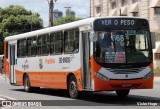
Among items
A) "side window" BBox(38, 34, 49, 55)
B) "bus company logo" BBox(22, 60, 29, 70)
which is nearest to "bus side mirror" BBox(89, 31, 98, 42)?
"side window" BBox(38, 34, 49, 55)

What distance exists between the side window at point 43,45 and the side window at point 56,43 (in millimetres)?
526

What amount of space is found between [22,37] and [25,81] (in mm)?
2251

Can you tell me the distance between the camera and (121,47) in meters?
16.8

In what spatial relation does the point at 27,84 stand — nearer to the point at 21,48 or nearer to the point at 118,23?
the point at 21,48

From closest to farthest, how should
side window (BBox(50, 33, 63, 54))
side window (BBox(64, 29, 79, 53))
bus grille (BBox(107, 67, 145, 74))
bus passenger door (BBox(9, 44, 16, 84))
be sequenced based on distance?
bus grille (BBox(107, 67, 145, 74)), side window (BBox(64, 29, 79, 53)), side window (BBox(50, 33, 63, 54)), bus passenger door (BBox(9, 44, 16, 84))

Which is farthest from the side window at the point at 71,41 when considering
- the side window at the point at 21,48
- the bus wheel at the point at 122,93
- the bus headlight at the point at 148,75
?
the side window at the point at 21,48

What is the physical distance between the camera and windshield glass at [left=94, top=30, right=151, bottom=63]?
16719 millimetres

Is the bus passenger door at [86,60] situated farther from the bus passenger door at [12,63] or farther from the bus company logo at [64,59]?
the bus passenger door at [12,63]

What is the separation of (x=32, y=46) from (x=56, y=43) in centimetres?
330

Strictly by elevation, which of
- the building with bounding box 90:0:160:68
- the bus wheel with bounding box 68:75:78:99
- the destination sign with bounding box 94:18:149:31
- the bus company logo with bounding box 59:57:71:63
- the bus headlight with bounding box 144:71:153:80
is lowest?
the bus wheel with bounding box 68:75:78:99

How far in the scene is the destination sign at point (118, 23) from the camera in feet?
55.7

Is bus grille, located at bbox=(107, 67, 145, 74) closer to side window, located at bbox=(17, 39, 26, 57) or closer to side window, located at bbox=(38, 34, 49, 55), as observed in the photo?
side window, located at bbox=(38, 34, 49, 55)

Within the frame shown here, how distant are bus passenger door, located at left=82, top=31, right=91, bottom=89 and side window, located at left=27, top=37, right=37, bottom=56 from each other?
5536 mm

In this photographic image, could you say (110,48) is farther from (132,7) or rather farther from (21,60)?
(132,7)
